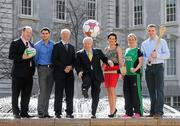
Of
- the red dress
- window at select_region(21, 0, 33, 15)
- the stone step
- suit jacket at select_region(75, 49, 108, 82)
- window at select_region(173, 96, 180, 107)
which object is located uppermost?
window at select_region(21, 0, 33, 15)

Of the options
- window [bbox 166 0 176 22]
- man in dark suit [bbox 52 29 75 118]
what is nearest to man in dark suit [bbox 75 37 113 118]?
man in dark suit [bbox 52 29 75 118]

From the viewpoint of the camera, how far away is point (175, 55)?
40.0 metres

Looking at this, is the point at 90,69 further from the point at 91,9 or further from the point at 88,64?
the point at 91,9

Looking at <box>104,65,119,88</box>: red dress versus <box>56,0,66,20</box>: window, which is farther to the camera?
<box>56,0,66,20</box>: window

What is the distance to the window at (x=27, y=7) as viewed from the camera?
36000mm

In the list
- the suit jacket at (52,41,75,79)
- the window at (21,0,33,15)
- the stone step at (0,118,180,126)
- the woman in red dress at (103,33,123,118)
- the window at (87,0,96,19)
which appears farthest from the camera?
the window at (87,0,96,19)

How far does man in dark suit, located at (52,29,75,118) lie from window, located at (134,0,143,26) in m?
31.2

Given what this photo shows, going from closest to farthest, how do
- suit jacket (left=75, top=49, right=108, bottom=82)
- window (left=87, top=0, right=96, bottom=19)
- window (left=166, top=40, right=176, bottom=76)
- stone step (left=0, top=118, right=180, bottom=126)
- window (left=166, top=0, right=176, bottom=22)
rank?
stone step (left=0, top=118, right=180, bottom=126) → suit jacket (left=75, top=49, right=108, bottom=82) → window (left=166, top=40, right=176, bottom=76) → window (left=166, top=0, right=176, bottom=22) → window (left=87, top=0, right=96, bottom=19)

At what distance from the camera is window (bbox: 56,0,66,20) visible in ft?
126

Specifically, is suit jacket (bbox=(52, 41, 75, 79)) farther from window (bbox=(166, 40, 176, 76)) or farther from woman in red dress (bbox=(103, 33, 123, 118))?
window (bbox=(166, 40, 176, 76))

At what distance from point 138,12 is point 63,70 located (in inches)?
1258

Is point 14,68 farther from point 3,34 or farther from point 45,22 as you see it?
point 45,22

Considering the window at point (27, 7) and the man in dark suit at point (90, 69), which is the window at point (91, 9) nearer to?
the window at point (27, 7)

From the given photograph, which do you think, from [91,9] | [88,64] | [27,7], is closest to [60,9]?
[27,7]
